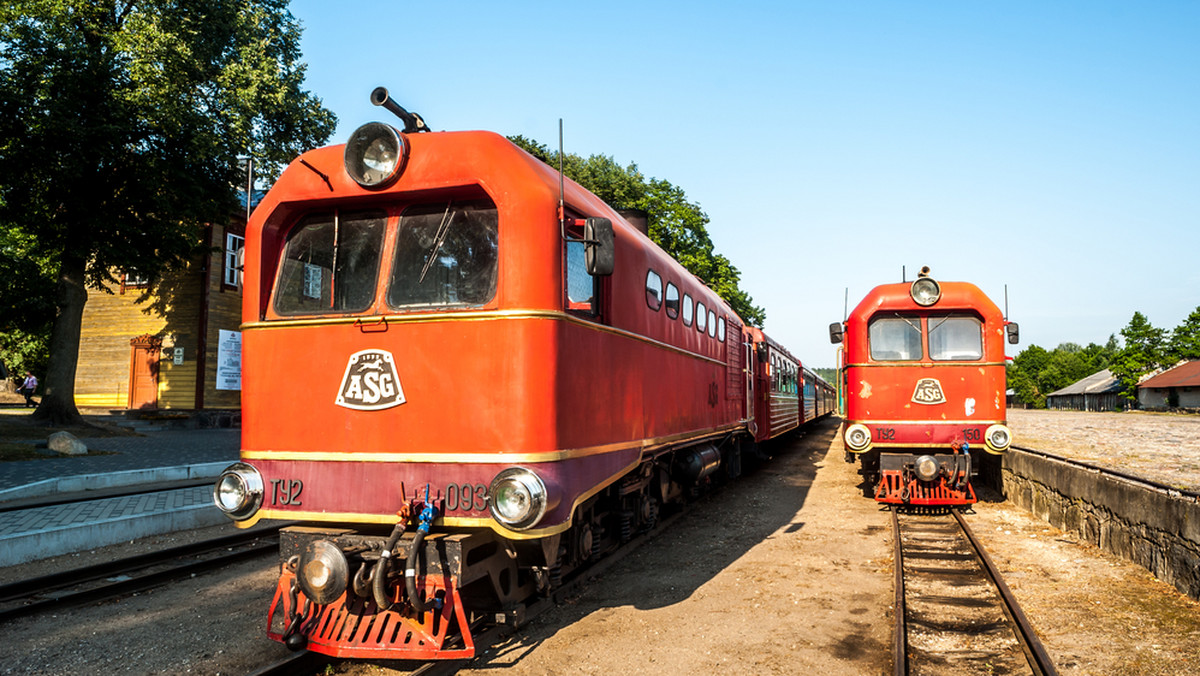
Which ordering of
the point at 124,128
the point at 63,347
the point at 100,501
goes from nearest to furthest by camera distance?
the point at 100,501
the point at 124,128
the point at 63,347

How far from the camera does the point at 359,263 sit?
16.2ft

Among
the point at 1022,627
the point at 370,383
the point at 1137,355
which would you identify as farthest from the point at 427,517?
the point at 1137,355

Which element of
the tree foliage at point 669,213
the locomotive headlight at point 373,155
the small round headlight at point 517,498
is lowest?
the small round headlight at point 517,498

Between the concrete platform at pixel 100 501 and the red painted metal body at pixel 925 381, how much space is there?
9.38 m

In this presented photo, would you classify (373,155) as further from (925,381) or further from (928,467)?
(925,381)

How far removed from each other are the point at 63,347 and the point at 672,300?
710 inches

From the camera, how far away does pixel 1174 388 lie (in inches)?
2313

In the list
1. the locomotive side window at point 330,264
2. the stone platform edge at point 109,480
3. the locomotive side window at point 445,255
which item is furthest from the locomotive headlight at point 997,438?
the stone platform edge at point 109,480

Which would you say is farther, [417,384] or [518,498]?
[417,384]

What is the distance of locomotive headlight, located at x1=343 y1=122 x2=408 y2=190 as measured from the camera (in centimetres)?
474

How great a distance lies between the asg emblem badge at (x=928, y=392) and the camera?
10.7 meters

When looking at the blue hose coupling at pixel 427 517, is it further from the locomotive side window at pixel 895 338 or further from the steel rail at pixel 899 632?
the locomotive side window at pixel 895 338

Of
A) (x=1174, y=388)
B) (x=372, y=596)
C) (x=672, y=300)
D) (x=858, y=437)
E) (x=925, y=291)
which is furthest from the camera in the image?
(x=1174, y=388)

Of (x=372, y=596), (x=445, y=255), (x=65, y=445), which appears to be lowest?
(x=372, y=596)
